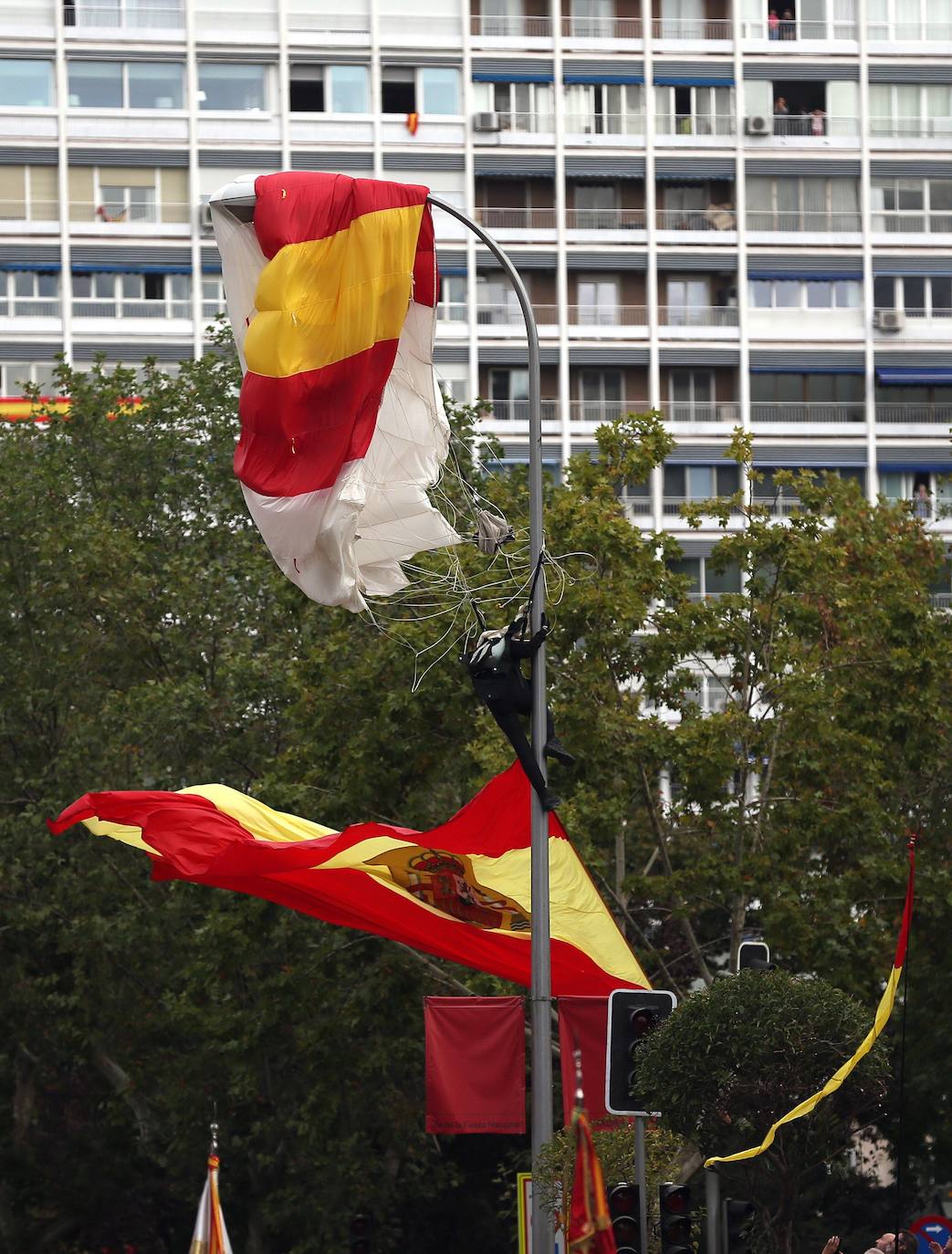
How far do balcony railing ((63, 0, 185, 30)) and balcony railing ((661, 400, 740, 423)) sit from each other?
16.1 m

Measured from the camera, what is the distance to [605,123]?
58969 mm

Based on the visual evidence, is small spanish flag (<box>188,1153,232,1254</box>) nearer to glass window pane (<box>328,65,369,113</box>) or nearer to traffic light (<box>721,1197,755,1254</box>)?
A: traffic light (<box>721,1197,755,1254</box>)

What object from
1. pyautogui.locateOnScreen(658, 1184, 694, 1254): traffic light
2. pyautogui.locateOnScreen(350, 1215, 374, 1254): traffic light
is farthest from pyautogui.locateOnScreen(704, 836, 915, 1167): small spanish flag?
pyautogui.locateOnScreen(350, 1215, 374, 1254): traffic light

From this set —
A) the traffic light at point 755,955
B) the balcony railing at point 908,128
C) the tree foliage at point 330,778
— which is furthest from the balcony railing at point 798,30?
the traffic light at point 755,955

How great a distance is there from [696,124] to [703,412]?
7600 millimetres

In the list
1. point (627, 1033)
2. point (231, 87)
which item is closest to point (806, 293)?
point (231, 87)

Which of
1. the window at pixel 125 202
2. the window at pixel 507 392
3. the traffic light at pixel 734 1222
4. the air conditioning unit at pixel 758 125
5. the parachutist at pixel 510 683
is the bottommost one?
the traffic light at pixel 734 1222

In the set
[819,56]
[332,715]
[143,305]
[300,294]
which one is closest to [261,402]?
[300,294]

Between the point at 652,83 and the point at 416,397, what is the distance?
145 feet

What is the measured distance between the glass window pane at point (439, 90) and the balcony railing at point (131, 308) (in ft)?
26.5

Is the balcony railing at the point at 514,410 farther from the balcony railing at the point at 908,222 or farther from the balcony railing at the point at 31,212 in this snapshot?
the balcony railing at the point at 31,212

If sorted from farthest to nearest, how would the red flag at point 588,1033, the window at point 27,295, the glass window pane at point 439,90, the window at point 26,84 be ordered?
1. the glass window pane at point 439,90
2. the window at point 27,295
3. the window at point 26,84
4. the red flag at point 588,1033

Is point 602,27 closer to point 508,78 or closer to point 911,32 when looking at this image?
point 508,78

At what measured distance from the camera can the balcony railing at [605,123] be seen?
58812 mm
